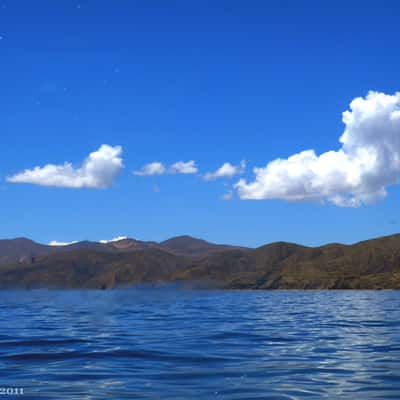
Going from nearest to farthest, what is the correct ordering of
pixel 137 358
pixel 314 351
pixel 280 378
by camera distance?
pixel 280 378, pixel 137 358, pixel 314 351

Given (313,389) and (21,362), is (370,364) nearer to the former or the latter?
(313,389)

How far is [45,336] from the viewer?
45250 mm

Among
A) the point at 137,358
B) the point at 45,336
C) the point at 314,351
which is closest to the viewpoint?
the point at 137,358

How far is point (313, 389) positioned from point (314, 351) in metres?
11.7

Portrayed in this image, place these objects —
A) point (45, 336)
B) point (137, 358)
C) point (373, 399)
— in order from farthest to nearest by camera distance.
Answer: point (45, 336), point (137, 358), point (373, 399)

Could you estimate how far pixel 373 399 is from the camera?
2136cm

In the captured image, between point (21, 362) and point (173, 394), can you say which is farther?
point (21, 362)

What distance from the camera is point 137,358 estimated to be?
32.1 metres

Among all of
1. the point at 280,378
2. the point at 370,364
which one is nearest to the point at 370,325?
the point at 370,364

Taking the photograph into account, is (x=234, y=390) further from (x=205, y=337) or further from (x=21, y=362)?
(x=205, y=337)

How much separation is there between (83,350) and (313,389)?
17.3 meters

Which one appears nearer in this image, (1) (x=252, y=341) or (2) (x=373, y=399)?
(2) (x=373, y=399)

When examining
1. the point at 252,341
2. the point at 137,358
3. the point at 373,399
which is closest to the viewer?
the point at 373,399

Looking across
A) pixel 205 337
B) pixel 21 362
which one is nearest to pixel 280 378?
pixel 21 362
